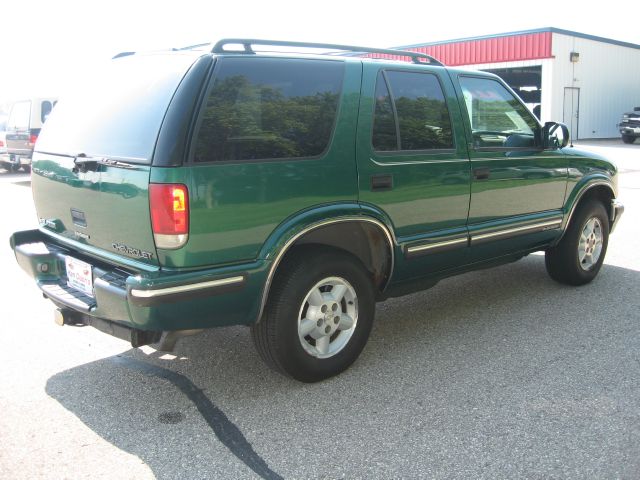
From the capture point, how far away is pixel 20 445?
310cm

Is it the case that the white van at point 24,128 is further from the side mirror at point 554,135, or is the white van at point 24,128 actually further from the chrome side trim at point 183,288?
the chrome side trim at point 183,288

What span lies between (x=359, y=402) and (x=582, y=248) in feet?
10.3

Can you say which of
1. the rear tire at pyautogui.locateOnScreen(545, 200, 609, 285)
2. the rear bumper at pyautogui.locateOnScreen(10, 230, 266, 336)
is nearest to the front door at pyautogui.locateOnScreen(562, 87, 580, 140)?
the rear tire at pyautogui.locateOnScreen(545, 200, 609, 285)

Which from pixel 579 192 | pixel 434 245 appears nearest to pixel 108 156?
pixel 434 245

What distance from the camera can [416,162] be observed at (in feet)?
13.4

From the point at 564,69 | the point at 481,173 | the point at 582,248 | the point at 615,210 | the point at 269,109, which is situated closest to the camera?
the point at 269,109

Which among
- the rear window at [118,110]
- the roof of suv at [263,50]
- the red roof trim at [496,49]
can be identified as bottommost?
the rear window at [118,110]

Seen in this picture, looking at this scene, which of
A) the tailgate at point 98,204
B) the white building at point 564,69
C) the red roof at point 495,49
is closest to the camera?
the tailgate at point 98,204

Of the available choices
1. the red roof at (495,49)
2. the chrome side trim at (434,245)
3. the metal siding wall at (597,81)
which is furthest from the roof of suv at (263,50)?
the metal siding wall at (597,81)

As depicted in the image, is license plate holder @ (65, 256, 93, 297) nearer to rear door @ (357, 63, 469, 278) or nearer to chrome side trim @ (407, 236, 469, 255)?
rear door @ (357, 63, 469, 278)

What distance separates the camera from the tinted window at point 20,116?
15367 millimetres

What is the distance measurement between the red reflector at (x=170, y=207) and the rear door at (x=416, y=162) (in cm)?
114

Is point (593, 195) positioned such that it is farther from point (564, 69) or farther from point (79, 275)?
point (564, 69)

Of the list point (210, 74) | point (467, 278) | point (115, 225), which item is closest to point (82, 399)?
point (115, 225)
